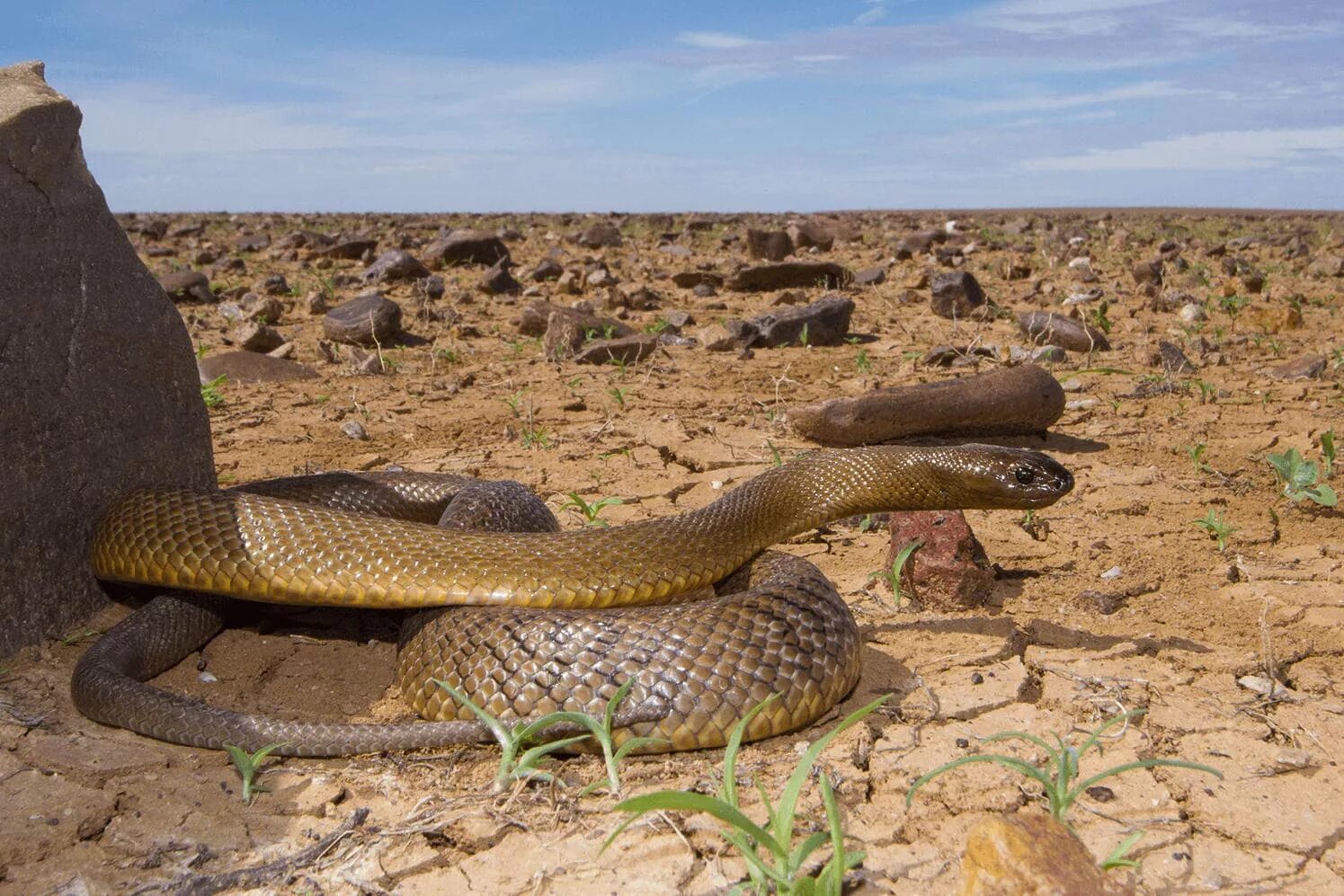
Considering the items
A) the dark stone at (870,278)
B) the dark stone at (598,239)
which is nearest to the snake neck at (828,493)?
the dark stone at (870,278)

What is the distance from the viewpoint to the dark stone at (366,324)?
1113 cm

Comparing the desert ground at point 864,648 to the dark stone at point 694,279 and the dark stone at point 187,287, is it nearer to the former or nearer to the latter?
the dark stone at point 187,287

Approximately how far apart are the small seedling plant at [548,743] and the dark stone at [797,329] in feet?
24.6

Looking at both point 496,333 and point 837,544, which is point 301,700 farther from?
point 496,333

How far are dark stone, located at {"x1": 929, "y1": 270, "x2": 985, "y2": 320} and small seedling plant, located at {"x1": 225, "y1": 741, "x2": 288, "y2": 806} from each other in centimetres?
1004

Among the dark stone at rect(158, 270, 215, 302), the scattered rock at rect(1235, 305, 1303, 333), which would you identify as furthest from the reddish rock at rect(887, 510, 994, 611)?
the dark stone at rect(158, 270, 215, 302)

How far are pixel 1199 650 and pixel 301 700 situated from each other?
3.58m

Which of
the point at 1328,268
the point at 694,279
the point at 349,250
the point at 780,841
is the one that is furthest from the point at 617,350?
the point at 1328,268

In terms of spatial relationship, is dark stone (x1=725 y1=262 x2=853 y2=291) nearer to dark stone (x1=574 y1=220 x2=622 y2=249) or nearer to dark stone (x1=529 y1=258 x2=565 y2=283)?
dark stone (x1=529 y1=258 x2=565 y2=283)

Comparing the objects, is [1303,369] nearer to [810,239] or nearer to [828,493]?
[828,493]

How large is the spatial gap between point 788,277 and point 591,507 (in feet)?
30.0

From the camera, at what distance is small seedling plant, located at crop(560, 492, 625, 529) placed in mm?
5879

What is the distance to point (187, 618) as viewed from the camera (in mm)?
4812

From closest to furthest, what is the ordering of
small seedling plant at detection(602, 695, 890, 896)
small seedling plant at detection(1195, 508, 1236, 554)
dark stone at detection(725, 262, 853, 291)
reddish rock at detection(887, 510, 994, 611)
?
small seedling plant at detection(602, 695, 890, 896) → reddish rock at detection(887, 510, 994, 611) → small seedling plant at detection(1195, 508, 1236, 554) → dark stone at detection(725, 262, 853, 291)
